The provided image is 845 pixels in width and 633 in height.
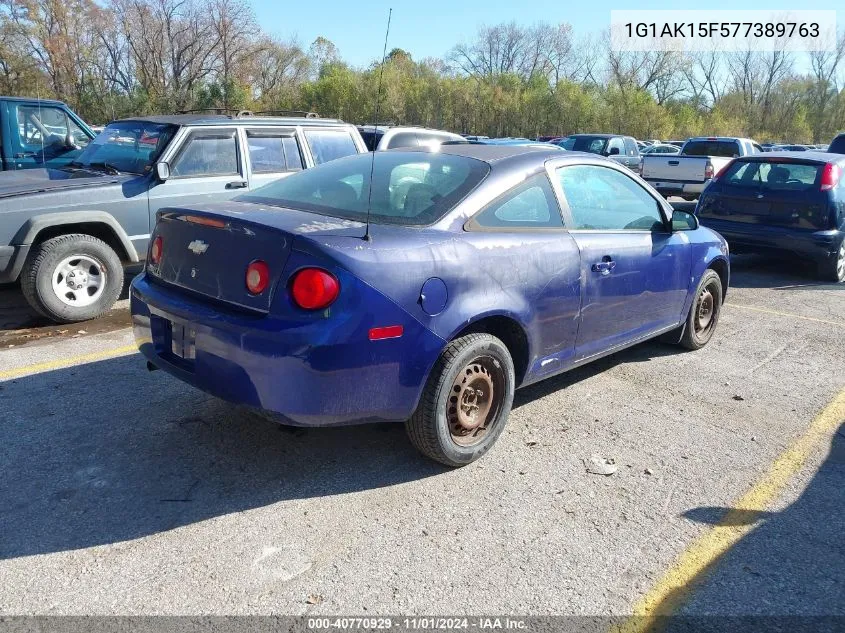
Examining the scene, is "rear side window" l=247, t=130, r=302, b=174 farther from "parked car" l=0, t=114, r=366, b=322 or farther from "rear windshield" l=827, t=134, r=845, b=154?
"rear windshield" l=827, t=134, r=845, b=154

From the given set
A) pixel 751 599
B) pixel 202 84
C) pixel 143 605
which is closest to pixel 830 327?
pixel 751 599

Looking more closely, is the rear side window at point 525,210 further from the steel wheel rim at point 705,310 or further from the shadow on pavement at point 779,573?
the steel wheel rim at point 705,310


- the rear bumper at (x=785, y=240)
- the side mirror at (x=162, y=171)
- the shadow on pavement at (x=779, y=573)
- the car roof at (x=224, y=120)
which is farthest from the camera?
the rear bumper at (x=785, y=240)

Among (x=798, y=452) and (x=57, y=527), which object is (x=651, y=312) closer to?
(x=798, y=452)

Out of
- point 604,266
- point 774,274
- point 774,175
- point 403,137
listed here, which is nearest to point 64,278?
point 604,266

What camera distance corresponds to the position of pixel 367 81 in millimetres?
43938

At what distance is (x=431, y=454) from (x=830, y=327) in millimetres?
5066

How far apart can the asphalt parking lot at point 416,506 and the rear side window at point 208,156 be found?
2.40 metres

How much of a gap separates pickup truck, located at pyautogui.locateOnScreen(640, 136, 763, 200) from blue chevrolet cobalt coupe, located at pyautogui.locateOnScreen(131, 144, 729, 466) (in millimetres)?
13412

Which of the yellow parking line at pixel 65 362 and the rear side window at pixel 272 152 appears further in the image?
the rear side window at pixel 272 152

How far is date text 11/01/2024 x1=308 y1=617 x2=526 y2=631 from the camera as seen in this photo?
246 centimetres

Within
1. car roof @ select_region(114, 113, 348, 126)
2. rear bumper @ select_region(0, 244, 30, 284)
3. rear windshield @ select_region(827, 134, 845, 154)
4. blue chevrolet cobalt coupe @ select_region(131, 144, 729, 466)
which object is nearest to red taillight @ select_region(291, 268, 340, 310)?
blue chevrolet cobalt coupe @ select_region(131, 144, 729, 466)

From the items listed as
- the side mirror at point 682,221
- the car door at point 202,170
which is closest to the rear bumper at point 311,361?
the side mirror at point 682,221

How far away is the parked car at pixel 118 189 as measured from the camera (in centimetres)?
572
